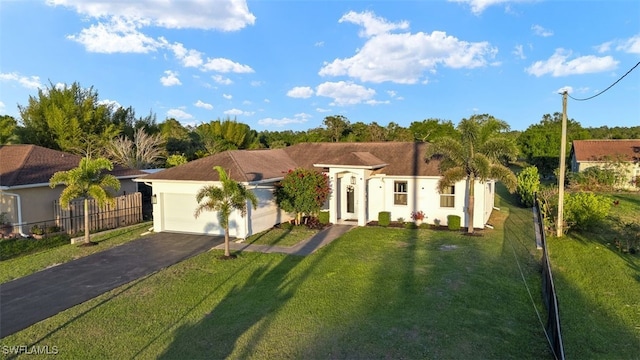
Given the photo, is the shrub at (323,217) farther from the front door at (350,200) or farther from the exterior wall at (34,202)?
the exterior wall at (34,202)

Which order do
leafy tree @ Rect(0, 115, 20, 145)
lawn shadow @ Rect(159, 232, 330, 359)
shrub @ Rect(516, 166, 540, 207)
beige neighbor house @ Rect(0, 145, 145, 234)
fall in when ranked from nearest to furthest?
lawn shadow @ Rect(159, 232, 330, 359) < beige neighbor house @ Rect(0, 145, 145, 234) < shrub @ Rect(516, 166, 540, 207) < leafy tree @ Rect(0, 115, 20, 145)

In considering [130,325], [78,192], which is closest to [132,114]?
[78,192]

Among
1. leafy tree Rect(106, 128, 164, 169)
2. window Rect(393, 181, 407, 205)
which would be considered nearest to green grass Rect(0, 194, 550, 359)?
window Rect(393, 181, 407, 205)

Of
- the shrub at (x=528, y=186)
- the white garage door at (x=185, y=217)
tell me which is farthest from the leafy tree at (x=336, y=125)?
the white garage door at (x=185, y=217)

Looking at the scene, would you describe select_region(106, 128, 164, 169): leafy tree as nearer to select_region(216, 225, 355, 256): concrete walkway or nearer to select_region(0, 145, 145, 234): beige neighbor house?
select_region(0, 145, 145, 234): beige neighbor house

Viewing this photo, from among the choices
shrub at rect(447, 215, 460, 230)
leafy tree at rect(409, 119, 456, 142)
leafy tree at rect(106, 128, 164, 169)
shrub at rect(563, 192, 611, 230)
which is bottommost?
shrub at rect(447, 215, 460, 230)

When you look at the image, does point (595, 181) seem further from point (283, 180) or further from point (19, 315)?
point (19, 315)

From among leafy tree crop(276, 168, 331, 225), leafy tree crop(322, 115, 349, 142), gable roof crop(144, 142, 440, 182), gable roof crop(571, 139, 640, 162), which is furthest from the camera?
leafy tree crop(322, 115, 349, 142)
